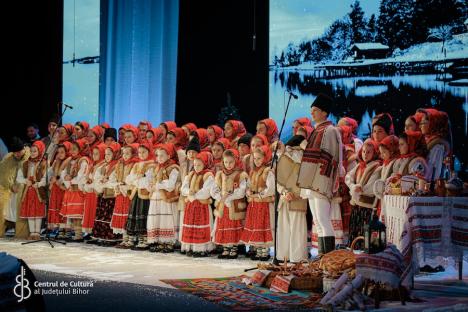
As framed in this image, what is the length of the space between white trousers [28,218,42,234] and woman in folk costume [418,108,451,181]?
5706 millimetres

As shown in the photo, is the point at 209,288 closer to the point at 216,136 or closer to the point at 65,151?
the point at 216,136

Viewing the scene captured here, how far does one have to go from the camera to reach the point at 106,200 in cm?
969

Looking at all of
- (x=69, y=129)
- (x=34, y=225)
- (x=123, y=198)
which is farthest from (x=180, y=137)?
(x=34, y=225)

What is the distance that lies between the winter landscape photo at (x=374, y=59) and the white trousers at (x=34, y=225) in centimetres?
379

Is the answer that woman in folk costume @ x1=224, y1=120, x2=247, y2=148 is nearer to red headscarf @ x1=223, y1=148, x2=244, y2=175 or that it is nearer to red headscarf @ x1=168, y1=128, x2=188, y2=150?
red headscarf @ x1=168, y1=128, x2=188, y2=150

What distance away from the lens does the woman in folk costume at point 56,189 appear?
34.3ft

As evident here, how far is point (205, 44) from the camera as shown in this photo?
11.8m

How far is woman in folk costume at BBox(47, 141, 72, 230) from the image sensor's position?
10.5 meters

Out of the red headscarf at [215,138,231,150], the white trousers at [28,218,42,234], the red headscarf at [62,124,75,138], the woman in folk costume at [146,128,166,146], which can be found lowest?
the white trousers at [28,218,42,234]

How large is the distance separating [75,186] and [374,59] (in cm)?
449

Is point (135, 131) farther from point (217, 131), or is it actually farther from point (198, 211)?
point (198, 211)

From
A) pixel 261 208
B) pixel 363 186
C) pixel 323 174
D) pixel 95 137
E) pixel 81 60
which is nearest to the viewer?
pixel 323 174

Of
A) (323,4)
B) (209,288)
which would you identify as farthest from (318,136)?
(323,4)

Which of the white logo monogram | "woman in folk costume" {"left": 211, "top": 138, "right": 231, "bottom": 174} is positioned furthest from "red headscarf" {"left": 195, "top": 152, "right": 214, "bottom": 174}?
the white logo monogram
